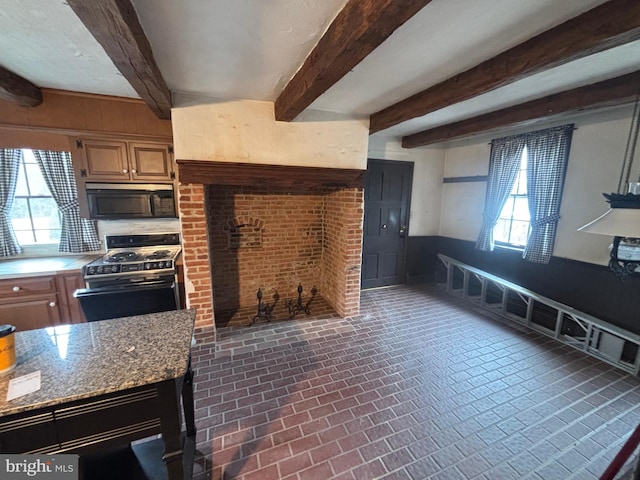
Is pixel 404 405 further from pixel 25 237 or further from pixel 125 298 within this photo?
pixel 25 237

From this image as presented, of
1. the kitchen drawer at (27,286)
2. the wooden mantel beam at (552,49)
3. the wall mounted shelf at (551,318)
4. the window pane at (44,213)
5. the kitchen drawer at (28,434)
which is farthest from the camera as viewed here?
the window pane at (44,213)

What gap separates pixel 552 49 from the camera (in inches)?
56.8

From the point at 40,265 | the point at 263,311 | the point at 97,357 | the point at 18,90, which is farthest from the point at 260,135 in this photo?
the point at 40,265

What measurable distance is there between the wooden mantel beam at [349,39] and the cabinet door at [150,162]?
1626 mm

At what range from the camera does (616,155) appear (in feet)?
8.55

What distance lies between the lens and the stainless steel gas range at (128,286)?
236 centimetres

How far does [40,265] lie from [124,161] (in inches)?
51.2

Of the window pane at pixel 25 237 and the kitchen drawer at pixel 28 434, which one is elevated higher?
the window pane at pixel 25 237

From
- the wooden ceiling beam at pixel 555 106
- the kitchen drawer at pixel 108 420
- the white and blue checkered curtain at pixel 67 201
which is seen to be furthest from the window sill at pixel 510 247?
the white and blue checkered curtain at pixel 67 201

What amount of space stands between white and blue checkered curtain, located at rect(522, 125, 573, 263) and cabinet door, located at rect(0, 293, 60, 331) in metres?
5.36

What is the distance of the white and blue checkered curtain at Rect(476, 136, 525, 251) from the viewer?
3.47 metres

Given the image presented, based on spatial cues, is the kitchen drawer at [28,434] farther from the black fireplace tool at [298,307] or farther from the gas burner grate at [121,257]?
the black fireplace tool at [298,307]

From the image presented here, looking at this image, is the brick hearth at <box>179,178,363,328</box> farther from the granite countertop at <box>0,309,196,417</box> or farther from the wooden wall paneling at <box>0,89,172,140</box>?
the granite countertop at <box>0,309,196,417</box>

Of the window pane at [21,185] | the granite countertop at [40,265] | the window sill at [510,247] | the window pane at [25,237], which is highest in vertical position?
the window pane at [21,185]
